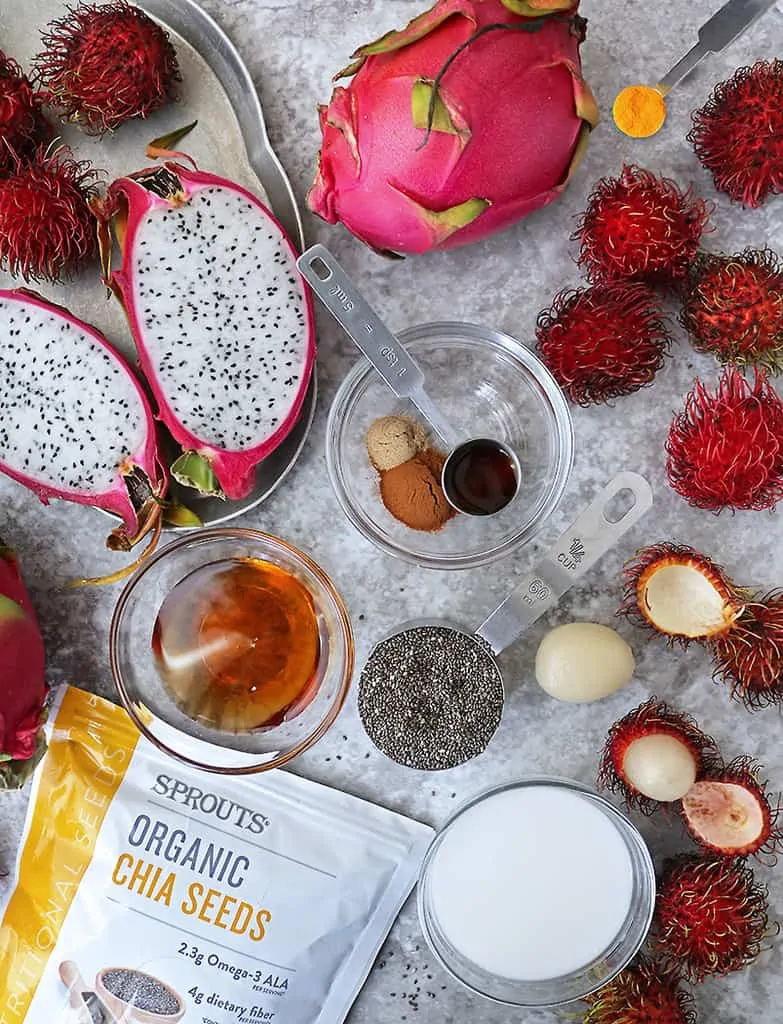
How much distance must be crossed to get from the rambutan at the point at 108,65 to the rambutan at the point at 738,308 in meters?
0.64

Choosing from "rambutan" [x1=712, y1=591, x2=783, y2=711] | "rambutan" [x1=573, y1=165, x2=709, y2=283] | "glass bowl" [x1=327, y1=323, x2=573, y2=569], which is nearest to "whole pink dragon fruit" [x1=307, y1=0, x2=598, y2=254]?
"rambutan" [x1=573, y1=165, x2=709, y2=283]

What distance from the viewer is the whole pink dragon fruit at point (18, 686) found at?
107 centimetres

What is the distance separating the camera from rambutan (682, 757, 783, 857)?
1.14 m

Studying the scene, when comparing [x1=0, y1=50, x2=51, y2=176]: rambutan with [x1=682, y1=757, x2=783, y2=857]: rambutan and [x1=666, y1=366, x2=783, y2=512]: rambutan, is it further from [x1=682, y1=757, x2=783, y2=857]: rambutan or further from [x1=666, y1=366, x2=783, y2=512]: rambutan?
[x1=682, y1=757, x2=783, y2=857]: rambutan

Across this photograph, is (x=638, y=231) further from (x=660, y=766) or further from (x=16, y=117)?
(x=16, y=117)

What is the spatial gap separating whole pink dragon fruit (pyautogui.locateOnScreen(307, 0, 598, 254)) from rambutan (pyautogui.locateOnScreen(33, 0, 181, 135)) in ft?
0.74

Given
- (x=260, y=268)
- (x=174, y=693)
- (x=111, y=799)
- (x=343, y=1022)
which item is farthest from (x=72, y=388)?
(x=343, y=1022)

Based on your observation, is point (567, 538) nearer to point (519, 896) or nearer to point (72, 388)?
point (519, 896)

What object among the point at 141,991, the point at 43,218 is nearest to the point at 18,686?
the point at 141,991

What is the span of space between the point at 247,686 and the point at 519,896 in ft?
1.28

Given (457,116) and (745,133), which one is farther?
(745,133)

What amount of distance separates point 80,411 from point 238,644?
32 cm

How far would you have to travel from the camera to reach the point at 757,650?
1.12 m

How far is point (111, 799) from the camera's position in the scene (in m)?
1.23
